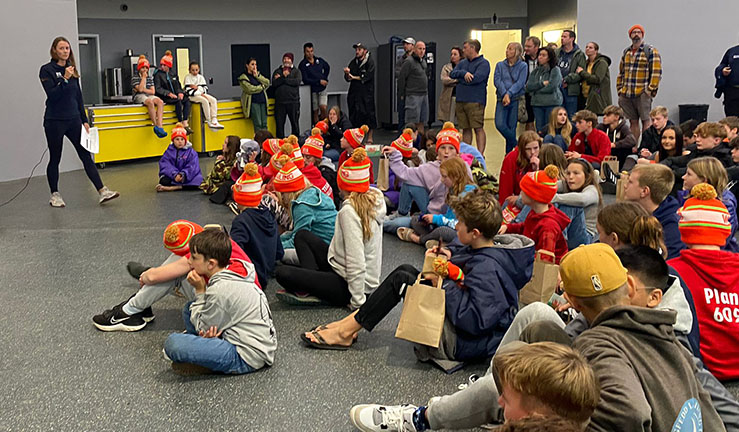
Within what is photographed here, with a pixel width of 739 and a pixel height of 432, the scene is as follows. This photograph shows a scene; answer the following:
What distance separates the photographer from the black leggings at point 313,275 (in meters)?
5.18

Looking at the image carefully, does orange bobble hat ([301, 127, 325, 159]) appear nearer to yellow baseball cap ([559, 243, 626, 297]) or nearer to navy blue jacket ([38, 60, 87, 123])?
navy blue jacket ([38, 60, 87, 123])

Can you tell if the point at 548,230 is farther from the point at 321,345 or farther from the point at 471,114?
the point at 471,114

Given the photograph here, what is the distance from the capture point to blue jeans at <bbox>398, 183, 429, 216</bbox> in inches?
292

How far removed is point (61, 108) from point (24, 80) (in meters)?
3.01

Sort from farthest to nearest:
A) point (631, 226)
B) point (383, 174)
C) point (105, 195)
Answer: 1. point (105, 195)
2. point (383, 174)
3. point (631, 226)

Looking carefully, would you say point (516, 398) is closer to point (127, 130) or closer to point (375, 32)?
point (127, 130)

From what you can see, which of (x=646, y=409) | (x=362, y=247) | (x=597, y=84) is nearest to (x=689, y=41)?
(x=597, y=84)

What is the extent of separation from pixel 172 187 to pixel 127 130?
309 cm

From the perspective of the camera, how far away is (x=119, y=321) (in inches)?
197

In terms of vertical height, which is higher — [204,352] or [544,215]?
[544,215]

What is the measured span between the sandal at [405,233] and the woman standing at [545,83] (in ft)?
15.0

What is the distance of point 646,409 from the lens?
2273 millimetres

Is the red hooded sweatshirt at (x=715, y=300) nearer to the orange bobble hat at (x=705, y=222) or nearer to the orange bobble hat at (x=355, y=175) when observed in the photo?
the orange bobble hat at (x=705, y=222)

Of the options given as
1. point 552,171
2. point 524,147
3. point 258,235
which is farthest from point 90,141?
point 552,171
